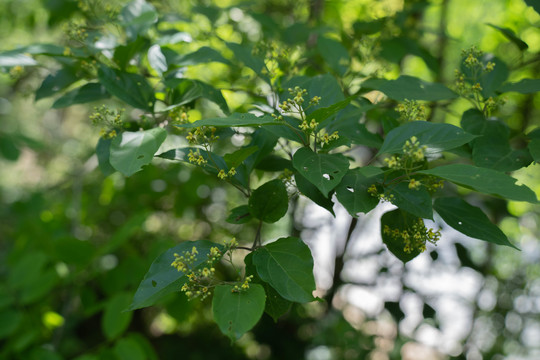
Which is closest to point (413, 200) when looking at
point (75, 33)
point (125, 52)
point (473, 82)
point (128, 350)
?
point (473, 82)

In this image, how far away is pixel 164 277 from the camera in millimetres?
719

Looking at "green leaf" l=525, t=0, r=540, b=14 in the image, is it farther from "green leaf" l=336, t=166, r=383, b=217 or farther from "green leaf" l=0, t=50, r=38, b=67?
"green leaf" l=0, t=50, r=38, b=67

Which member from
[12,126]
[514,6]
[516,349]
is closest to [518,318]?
[516,349]

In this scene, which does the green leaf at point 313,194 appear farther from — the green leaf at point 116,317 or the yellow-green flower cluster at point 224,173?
the green leaf at point 116,317

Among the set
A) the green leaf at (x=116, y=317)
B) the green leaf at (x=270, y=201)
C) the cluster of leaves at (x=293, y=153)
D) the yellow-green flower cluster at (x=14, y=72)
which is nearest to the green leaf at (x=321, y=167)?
the cluster of leaves at (x=293, y=153)

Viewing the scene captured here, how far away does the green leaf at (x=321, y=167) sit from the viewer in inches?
26.2

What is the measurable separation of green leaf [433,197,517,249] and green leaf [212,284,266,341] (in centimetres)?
38

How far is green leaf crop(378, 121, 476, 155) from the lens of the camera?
72cm

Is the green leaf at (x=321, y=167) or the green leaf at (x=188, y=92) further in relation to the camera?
the green leaf at (x=188, y=92)

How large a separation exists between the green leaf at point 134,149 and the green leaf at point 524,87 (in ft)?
2.44

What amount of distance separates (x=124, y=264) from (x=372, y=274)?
123 centimetres

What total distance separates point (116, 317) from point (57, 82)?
2.80 ft

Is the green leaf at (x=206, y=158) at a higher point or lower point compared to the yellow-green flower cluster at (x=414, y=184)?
lower

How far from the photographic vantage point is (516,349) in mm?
2467
